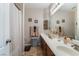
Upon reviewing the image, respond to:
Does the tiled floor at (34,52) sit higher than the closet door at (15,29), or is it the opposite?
the closet door at (15,29)

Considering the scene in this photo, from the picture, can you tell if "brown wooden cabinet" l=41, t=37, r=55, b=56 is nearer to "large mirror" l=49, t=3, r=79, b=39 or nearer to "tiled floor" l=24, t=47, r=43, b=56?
"tiled floor" l=24, t=47, r=43, b=56

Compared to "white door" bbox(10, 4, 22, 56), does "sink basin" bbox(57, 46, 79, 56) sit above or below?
below

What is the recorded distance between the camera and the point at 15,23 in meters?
1.87

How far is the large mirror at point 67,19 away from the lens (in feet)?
5.86

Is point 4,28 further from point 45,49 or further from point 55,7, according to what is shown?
point 55,7

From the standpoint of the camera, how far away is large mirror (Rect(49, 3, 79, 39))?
1.79 metres

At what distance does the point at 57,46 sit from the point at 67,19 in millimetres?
391

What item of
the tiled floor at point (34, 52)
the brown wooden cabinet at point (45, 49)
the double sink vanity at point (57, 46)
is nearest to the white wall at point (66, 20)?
the double sink vanity at point (57, 46)

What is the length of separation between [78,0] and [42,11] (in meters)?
0.51

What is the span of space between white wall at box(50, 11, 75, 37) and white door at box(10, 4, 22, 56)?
463 millimetres

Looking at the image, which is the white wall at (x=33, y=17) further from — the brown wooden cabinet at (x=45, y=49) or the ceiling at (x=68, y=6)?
the ceiling at (x=68, y=6)

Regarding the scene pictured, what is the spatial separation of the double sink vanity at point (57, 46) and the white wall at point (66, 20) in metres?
0.12

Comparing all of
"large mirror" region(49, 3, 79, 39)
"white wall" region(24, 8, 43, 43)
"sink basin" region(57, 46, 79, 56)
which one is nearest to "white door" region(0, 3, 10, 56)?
"white wall" region(24, 8, 43, 43)

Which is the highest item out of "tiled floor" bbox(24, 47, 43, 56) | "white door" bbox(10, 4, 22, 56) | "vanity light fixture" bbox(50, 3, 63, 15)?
"vanity light fixture" bbox(50, 3, 63, 15)
